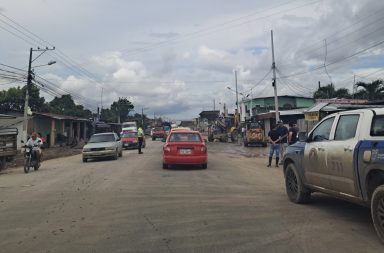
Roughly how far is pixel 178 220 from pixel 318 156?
9.04 ft

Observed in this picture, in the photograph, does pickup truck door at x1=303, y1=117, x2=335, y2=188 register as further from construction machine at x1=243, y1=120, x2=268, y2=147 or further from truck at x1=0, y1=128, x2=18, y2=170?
construction machine at x1=243, y1=120, x2=268, y2=147

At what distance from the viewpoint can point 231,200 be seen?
30.7 ft

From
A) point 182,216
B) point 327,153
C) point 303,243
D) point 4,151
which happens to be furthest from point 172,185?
point 4,151

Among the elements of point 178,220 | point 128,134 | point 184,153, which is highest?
point 128,134

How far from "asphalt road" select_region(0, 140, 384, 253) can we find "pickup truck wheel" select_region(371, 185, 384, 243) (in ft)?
0.63

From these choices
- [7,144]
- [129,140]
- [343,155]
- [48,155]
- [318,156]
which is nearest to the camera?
[343,155]

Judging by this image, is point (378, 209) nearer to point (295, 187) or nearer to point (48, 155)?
point (295, 187)

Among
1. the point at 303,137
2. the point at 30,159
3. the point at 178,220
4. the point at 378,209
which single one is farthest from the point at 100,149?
the point at 378,209

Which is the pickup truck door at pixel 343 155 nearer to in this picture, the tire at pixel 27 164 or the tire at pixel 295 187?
the tire at pixel 295 187

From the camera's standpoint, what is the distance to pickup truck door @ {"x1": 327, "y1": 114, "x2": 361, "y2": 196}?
6.64 meters

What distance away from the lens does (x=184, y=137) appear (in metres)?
17.2

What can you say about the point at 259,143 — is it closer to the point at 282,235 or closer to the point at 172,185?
the point at 172,185

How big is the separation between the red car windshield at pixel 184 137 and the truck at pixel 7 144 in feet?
24.2

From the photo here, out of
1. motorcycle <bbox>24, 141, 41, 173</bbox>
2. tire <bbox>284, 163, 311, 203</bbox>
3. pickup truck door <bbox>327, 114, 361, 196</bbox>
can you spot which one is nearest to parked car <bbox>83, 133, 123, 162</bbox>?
motorcycle <bbox>24, 141, 41, 173</bbox>
